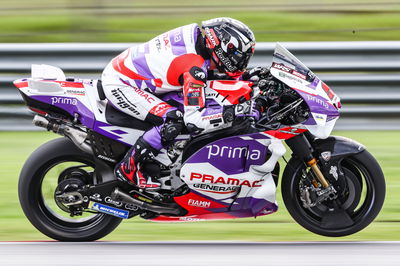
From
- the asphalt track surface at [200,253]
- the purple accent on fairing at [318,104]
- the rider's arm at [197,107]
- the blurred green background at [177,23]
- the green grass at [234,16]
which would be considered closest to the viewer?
the asphalt track surface at [200,253]

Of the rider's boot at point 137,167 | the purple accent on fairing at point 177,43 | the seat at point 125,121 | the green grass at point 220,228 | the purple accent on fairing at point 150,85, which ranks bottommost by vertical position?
the green grass at point 220,228

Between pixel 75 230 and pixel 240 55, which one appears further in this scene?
pixel 75 230

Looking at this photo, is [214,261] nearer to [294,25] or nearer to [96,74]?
[96,74]

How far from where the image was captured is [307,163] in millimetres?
6469

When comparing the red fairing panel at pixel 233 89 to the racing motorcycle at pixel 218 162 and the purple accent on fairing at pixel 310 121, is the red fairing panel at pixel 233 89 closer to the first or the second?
the racing motorcycle at pixel 218 162

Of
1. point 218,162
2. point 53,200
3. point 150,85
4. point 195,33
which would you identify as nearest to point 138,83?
point 150,85

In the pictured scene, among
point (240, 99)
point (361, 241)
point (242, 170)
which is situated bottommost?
point (361, 241)

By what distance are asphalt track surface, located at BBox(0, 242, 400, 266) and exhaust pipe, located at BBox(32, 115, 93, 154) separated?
2.36 feet

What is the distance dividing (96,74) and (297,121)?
4.17m

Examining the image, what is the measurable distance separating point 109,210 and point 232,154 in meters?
0.98

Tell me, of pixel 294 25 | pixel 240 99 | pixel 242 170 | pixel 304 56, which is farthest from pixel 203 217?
pixel 294 25

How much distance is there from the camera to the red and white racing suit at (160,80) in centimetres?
622

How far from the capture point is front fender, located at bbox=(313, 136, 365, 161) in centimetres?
646

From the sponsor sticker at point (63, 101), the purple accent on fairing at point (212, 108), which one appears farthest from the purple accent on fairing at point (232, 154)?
the sponsor sticker at point (63, 101)
